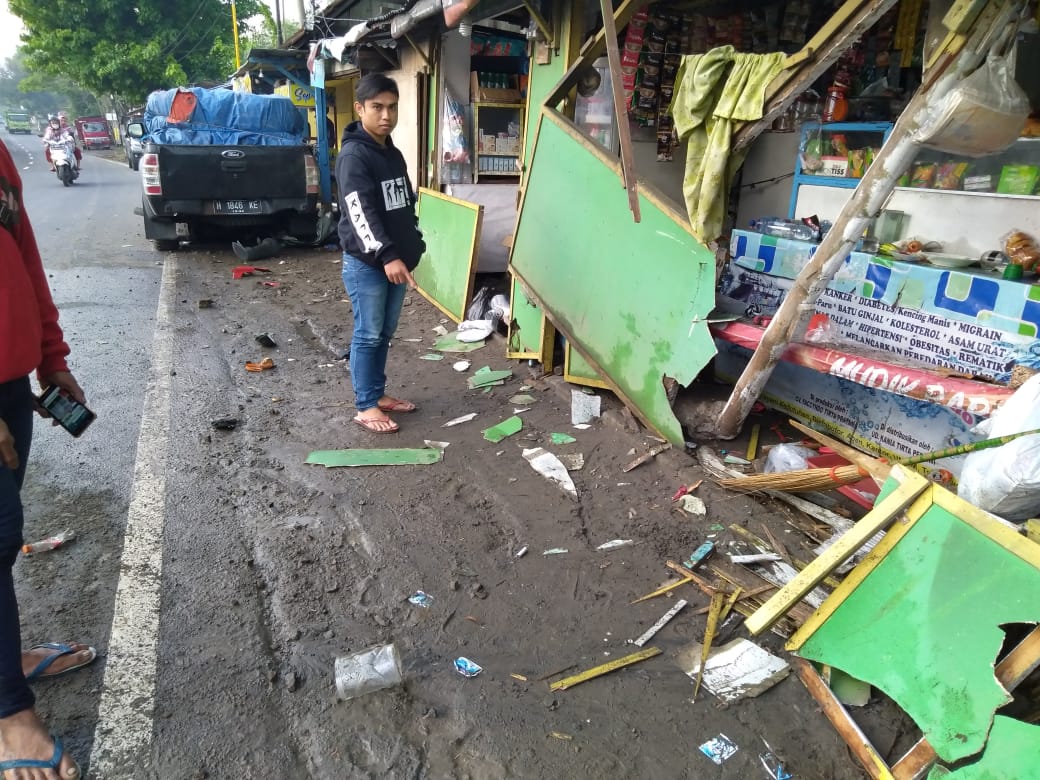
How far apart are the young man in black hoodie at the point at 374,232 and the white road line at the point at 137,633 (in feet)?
4.22

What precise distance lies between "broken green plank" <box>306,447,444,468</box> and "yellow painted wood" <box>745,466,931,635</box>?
2.24m

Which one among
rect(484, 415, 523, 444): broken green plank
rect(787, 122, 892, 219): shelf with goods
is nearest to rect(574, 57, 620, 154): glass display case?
rect(787, 122, 892, 219): shelf with goods

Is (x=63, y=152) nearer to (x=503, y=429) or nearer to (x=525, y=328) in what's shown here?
(x=525, y=328)

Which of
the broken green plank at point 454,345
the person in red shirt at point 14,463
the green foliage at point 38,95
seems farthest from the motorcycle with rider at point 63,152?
the green foliage at point 38,95

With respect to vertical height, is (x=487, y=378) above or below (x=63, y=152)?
below

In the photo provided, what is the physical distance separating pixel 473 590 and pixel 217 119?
883 centimetres

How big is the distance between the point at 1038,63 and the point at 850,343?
1.81 metres

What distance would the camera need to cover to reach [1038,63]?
3.71m

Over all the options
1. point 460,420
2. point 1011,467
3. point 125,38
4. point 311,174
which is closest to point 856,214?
point 1011,467

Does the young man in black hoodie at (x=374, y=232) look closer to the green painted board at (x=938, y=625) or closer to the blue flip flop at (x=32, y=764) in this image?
the blue flip flop at (x=32, y=764)

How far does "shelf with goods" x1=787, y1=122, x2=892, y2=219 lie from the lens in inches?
174

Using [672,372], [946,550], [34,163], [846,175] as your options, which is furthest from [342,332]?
[34,163]

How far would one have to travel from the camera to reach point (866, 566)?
2287mm

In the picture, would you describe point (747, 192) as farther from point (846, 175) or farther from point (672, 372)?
point (672, 372)
